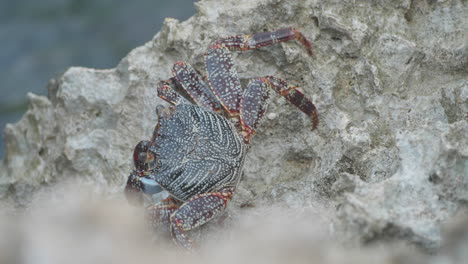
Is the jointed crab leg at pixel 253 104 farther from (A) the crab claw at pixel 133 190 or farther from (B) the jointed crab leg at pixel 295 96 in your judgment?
(A) the crab claw at pixel 133 190

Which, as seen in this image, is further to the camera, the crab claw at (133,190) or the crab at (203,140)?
the crab claw at (133,190)

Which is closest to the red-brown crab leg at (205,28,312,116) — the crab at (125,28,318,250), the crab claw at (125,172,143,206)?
the crab at (125,28,318,250)

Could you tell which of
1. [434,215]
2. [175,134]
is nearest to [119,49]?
[175,134]

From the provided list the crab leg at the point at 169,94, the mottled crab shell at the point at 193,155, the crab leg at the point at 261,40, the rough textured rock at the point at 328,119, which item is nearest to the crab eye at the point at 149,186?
the mottled crab shell at the point at 193,155

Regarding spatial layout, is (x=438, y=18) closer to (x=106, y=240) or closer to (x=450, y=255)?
(x=450, y=255)

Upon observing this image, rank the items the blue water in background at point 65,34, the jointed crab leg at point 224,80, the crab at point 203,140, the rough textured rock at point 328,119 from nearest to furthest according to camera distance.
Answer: the rough textured rock at point 328,119
the crab at point 203,140
the jointed crab leg at point 224,80
the blue water in background at point 65,34

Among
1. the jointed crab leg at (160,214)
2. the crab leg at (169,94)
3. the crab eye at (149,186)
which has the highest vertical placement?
the crab leg at (169,94)
